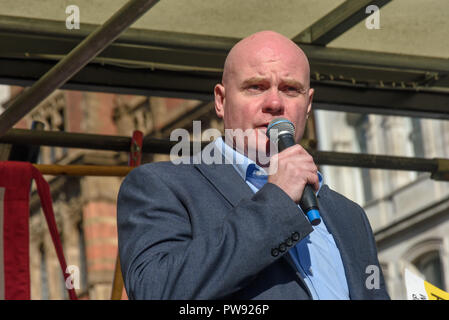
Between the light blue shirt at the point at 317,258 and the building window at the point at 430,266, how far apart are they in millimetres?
23907

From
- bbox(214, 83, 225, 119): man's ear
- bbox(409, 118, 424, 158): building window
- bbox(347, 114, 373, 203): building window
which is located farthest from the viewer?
bbox(347, 114, 373, 203): building window

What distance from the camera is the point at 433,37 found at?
5289mm

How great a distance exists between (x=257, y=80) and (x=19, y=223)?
2.24 meters

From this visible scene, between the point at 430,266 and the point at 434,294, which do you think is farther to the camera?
the point at 430,266

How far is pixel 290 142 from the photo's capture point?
106 inches

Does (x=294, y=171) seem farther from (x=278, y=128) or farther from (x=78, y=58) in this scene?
(x=78, y=58)

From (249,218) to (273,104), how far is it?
46 cm

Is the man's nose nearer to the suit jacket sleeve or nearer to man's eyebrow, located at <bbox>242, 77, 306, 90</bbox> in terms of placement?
man's eyebrow, located at <bbox>242, 77, 306, 90</bbox>

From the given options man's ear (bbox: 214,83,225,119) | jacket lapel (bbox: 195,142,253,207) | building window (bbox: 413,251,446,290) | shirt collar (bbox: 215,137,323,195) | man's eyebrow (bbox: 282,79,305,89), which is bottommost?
jacket lapel (bbox: 195,142,253,207)

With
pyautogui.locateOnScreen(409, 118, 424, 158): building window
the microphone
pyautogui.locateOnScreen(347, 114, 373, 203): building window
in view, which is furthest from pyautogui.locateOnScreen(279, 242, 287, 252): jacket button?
pyautogui.locateOnScreen(347, 114, 373, 203): building window

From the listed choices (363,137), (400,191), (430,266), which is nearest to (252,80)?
(430,266)

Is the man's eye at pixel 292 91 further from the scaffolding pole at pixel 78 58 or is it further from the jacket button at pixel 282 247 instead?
the scaffolding pole at pixel 78 58

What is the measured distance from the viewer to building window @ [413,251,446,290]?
26.5 metres

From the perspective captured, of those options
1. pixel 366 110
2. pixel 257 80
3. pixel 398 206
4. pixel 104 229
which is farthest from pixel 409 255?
pixel 257 80
